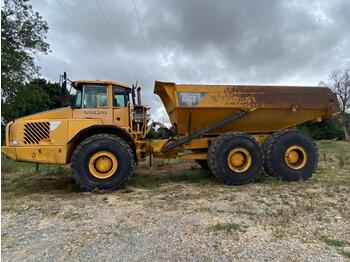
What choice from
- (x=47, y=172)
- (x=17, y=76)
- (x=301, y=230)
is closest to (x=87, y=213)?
(x=301, y=230)

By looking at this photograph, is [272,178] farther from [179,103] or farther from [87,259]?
[87,259]

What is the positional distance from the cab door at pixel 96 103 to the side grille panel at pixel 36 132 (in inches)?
29.9

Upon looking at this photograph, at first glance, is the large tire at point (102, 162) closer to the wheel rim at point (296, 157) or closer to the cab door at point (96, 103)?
the cab door at point (96, 103)

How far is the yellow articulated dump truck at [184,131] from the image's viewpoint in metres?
6.92

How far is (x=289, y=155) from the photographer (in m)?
8.06

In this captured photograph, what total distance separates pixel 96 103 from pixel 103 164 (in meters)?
1.43

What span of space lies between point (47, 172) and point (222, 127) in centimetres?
586

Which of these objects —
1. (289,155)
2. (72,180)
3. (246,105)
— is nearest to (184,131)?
(246,105)

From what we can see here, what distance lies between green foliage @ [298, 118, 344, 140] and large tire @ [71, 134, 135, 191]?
1458 inches

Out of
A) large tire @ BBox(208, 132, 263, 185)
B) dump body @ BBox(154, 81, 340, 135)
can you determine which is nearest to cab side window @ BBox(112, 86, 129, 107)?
dump body @ BBox(154, 81, 340, 135)

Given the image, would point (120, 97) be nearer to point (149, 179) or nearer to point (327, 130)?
point (149, 179)

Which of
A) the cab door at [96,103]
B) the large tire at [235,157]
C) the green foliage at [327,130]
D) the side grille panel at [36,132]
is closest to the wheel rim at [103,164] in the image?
Answer: the cab door at [96,103]

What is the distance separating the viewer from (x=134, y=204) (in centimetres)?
598

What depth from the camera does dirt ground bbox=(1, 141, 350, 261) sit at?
3.76 metres
